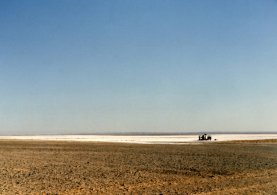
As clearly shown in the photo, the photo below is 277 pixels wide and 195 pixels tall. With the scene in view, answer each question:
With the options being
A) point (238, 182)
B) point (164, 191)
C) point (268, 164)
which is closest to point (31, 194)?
point (164, 191)

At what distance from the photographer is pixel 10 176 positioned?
60.0 feet

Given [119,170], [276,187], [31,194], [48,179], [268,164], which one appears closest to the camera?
→ [31,194]

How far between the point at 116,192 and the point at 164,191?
6.03 feet

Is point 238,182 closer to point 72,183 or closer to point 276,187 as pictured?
point 276,187

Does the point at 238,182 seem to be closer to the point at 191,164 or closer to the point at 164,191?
the point at 164,191

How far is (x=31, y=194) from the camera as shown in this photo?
44.9ft

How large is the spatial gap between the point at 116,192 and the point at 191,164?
1061cm

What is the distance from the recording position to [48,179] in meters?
17.2

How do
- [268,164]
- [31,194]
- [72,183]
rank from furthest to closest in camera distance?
[268,164], [72,183], [31,194]

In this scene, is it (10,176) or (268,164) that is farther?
(268,164)

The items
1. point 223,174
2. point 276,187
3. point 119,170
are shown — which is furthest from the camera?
point 119,170

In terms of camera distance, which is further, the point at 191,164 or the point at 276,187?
the point at 191,164

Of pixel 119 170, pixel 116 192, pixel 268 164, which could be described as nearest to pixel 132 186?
pixel 116 192

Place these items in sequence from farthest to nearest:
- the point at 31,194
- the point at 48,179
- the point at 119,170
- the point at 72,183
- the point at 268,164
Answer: the point at 268,164 < the point at 119,170 < the point at 48,179 < the point at 72,183 < the point at 31,194
